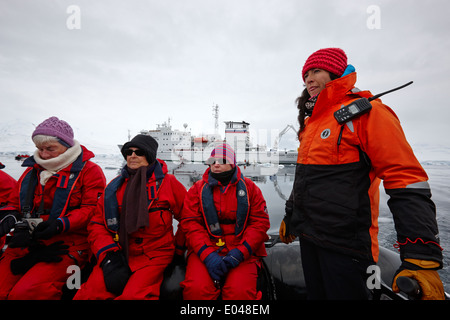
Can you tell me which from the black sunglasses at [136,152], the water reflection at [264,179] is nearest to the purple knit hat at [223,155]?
the black sunglasses at [136,152]

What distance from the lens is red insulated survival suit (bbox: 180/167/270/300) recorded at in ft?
5.92

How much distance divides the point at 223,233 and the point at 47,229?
173cm

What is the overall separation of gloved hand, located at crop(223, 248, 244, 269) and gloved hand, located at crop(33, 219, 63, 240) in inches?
66.0

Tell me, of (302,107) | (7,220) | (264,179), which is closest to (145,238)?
(7,220)

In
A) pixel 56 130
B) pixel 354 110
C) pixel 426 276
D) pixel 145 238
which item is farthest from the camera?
pixel 56 130

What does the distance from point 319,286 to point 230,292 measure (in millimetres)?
734

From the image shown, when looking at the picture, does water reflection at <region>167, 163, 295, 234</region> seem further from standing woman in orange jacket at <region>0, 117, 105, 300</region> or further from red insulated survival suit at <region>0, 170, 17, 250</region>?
red insulated survival suit at <region>0, 170, 17, 250</region>

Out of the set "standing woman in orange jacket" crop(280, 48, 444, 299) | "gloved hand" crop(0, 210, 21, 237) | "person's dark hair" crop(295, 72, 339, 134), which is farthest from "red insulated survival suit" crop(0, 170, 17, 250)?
"person's dark hair" crop(295, 72, 339, 134)

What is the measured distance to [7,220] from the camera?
194 centimetres

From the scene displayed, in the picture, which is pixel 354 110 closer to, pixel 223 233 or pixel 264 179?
pixel 223 233

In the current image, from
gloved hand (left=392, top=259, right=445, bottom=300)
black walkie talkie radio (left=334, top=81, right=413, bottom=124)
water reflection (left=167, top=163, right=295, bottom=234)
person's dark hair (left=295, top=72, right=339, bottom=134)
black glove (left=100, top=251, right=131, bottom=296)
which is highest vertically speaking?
person's dark hair (left=295, top=72, right=339, bottom=134)

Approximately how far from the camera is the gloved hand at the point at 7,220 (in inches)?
75.3

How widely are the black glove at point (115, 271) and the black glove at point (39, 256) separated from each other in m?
0.54

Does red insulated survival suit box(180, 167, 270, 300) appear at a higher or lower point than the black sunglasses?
lower
